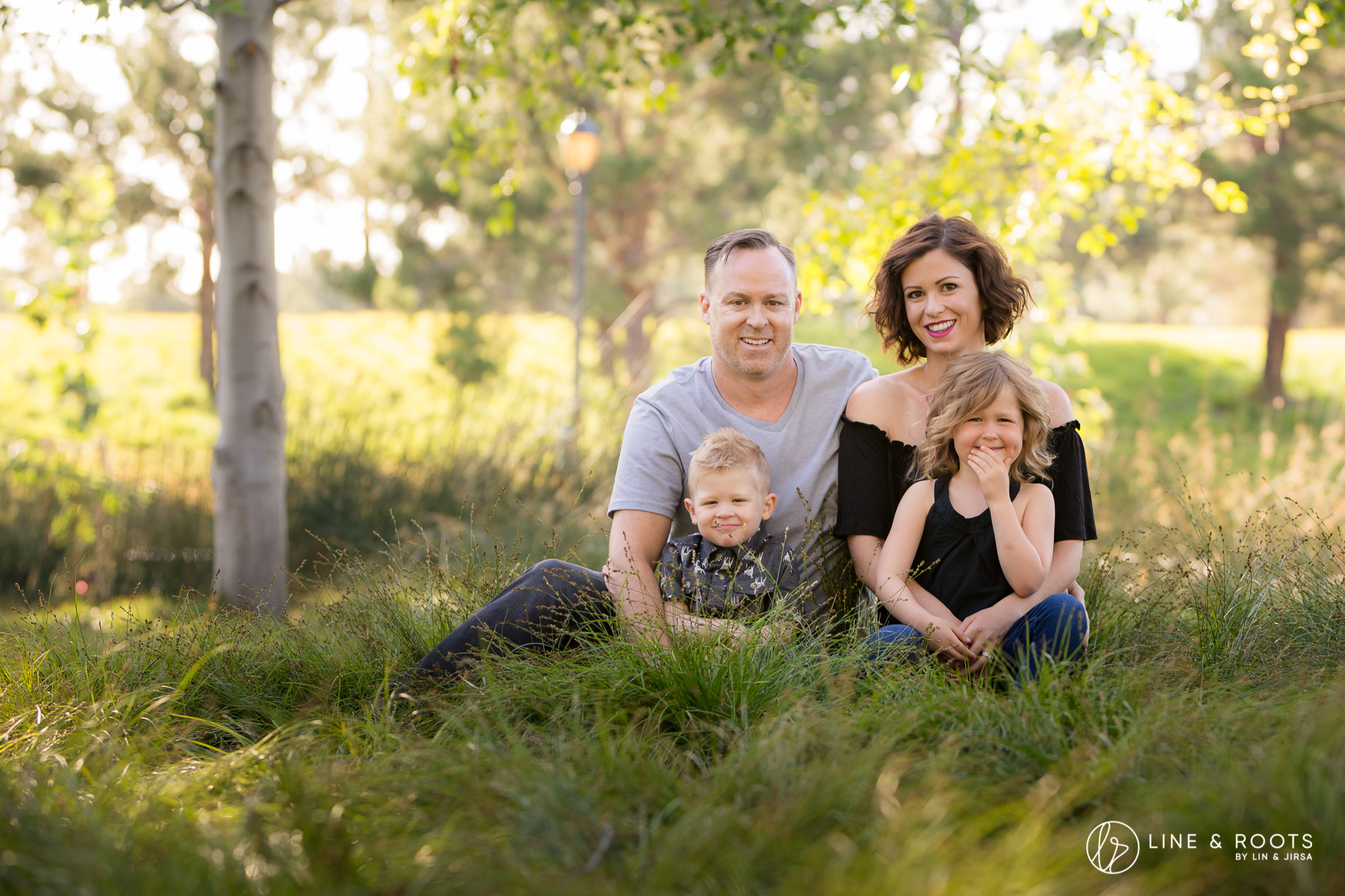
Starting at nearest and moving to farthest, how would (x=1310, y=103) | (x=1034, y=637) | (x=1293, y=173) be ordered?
(x=1034, y=637)
(x=1310, y=103)
(x=1293, y=173)

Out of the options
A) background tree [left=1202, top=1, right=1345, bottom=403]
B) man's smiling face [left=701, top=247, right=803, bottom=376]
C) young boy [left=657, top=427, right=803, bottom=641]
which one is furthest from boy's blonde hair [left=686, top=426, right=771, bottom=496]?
background tree [left=1202, top=1, right=1345, bottom=403]

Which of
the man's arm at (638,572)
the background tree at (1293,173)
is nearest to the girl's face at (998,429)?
the man's arm at (638,572)

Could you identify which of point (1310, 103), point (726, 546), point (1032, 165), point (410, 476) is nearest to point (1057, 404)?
point (726, 546)

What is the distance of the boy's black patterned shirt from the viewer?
101 inches

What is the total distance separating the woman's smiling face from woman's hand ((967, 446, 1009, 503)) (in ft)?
1.37

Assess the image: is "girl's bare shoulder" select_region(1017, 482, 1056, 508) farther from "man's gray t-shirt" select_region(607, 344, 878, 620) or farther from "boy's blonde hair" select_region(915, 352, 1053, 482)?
"man's gray t-shirt" select_region(607, 344, 878, 620)

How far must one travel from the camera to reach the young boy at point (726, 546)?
259cm

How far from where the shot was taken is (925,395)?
282 cm

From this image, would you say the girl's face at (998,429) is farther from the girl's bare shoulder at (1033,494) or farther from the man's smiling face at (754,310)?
the man's smiling face at (754,310)

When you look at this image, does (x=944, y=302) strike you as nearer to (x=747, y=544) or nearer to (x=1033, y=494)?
(x=1033, y=494)

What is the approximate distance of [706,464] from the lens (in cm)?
261

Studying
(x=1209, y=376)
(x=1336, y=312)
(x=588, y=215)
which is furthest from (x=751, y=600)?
(x=1336, y=312)

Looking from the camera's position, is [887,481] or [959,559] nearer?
[959,559]

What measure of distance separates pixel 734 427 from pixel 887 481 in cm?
48
